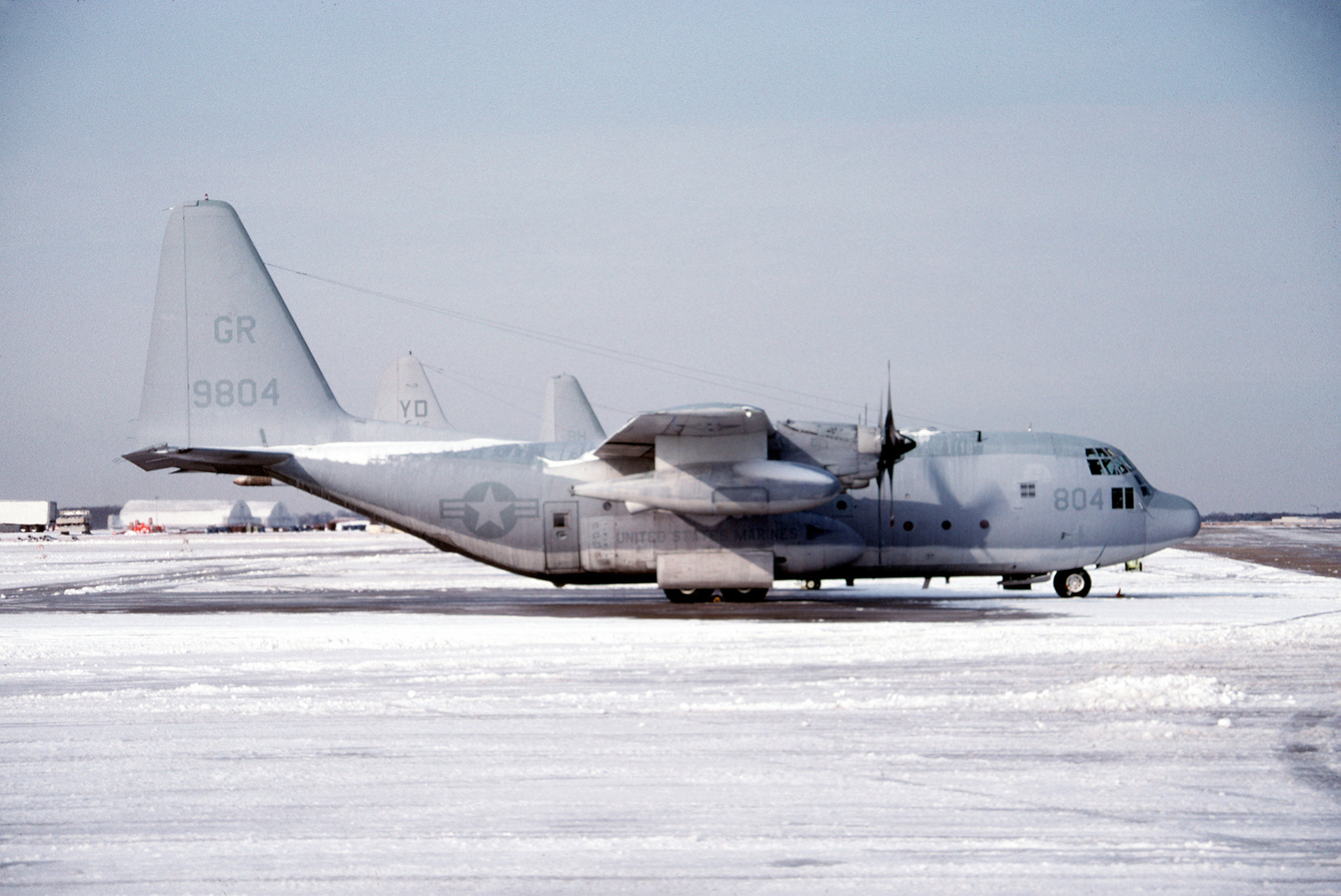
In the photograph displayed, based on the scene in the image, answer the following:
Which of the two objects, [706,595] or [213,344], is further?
[706,595]

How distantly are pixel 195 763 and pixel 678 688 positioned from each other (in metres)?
5.01

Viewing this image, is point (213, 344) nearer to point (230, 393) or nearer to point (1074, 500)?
point (230, 393)

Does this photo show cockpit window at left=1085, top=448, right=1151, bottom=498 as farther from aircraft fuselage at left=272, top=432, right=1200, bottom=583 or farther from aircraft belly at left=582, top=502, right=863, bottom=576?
aircraft belly at left=582, top=502, right=863, bottom=576

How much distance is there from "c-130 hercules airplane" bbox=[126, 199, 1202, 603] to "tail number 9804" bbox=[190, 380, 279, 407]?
34 mm

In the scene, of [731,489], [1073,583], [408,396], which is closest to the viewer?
[731,489]

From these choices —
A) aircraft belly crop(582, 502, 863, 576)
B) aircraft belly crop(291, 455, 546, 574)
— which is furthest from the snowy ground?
aircraft belly crop(291, 455, 546, 574)

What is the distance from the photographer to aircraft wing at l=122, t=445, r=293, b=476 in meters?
22.9

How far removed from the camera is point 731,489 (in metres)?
21.8

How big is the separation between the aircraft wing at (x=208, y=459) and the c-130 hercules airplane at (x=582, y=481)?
4 cm

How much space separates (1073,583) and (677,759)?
18508 mm

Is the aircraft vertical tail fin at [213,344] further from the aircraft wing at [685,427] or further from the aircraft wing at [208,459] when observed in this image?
the aircraft wing at [685,427]

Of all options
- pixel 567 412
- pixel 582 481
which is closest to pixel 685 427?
pixel 582 481

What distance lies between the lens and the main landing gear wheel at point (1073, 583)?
2438 centimetres

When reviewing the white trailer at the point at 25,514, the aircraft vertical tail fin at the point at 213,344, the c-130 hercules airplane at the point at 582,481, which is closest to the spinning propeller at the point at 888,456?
the c-130 hercules airplane at the point at 582,481
